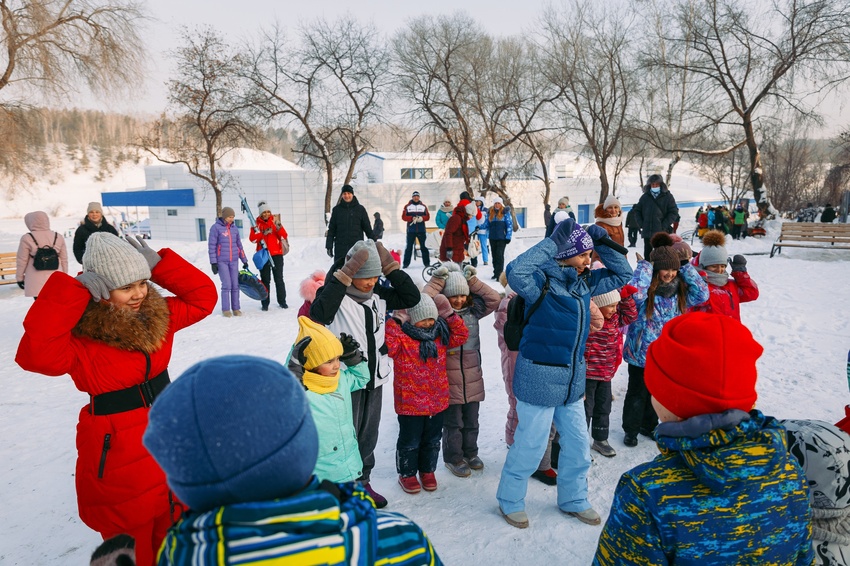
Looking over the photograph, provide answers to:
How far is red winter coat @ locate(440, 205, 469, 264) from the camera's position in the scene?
1020cm

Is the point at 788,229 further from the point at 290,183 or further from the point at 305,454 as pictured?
the point at 290,183

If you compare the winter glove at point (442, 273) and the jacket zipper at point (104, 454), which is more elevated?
the winter glove at point (442, 273)

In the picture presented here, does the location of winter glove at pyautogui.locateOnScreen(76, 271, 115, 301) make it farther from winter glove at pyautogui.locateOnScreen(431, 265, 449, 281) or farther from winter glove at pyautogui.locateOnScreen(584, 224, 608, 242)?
winter glove at pyautogui.locateOnScreen(584, 224, 608, 242)

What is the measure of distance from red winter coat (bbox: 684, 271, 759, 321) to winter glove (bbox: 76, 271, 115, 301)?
4207 millimetres

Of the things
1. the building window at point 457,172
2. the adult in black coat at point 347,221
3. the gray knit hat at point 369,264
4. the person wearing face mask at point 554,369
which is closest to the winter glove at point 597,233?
the person wearing face mask at point 554,369

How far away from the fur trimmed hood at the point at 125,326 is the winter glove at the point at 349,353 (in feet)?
3.03

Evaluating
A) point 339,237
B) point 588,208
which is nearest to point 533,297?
point 339,237

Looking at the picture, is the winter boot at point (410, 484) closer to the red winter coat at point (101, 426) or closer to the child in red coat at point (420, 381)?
the child in red coat at point (420, 381)

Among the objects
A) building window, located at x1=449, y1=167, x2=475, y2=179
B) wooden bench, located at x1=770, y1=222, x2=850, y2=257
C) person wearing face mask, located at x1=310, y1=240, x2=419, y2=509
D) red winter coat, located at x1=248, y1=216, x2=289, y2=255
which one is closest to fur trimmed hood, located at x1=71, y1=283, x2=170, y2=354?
person wearing face mask, located at x1=310, y1=240, x2=419, y2=509

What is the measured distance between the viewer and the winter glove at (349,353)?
9.72ft

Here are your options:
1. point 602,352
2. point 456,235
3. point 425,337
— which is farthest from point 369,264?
point 456,235

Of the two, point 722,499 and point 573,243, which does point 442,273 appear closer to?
point 573,243

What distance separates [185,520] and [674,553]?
1278mm

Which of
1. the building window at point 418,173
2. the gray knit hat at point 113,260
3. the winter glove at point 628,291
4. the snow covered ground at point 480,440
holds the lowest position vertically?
the snow covered ground at point 480,440
